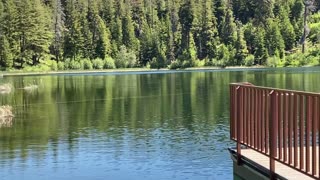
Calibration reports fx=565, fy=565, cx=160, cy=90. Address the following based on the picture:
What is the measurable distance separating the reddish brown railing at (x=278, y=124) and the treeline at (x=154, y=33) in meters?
110

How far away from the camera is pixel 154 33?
14425 centimetres

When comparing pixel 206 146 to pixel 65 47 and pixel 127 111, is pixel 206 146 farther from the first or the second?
pixel 65 47

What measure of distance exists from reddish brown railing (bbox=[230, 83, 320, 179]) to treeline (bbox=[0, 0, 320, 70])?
110 meters

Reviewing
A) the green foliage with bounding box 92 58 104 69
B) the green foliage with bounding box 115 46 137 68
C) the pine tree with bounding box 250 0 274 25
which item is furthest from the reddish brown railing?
the pine tree with bounding box 250 0 274 25

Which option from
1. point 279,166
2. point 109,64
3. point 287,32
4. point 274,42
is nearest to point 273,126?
point 279,166

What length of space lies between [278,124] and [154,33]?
13485 cm

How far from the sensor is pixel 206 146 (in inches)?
755

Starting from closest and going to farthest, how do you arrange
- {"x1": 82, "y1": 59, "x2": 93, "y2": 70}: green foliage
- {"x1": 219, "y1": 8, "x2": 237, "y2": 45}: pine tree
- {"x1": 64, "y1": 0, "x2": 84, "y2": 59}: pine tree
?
{"x1": 82, "y1": 59, "x2": 93, "y2": 70}: green foliage < {"x1": 64, "y1": 0, "x2": 84, "y2": 59}: pine tree < {"x1": 219, "y1": 8, "x2": 237, "y2": 45}: pine tree

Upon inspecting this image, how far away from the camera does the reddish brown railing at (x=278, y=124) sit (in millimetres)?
9039

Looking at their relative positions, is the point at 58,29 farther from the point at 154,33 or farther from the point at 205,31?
the point at 205,31

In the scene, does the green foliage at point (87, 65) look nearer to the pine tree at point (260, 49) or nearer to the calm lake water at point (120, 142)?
the pine tree at point (260, 49)

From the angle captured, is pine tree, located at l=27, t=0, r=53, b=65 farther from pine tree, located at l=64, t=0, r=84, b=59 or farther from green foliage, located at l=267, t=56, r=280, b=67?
green foliage, located at l=267, t=56, r=280, b=67

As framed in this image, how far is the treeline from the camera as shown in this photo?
12975 cm

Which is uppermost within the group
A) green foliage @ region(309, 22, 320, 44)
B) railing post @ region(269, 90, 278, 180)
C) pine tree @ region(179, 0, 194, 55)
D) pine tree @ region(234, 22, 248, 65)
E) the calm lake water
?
pine tree @ region(179, 0, 194, 55)
